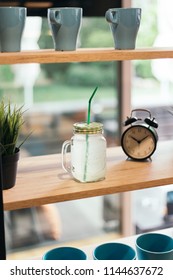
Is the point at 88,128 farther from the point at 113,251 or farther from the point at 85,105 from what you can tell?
the point at 85,105

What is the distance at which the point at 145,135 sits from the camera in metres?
1.42

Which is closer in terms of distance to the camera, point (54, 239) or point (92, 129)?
point (92, 129)

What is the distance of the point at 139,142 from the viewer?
1.43 m

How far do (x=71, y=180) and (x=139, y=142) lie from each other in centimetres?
29

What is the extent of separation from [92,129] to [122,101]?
A: 1171 millimetres

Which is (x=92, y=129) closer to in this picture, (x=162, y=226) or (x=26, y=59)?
(x=26, y=59)

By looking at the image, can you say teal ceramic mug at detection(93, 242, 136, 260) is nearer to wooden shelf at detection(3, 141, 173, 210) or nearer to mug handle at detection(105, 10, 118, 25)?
wooden shelf at detection(3, 141, 173, 210)

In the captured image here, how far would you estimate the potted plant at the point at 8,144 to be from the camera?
3.89 feet

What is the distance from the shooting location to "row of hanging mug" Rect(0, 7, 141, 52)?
1163 mm

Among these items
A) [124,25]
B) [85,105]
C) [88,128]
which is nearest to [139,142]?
[88,128]

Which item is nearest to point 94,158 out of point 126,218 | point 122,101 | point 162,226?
point 122,101

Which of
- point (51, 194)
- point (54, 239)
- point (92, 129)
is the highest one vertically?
point (92, 129)

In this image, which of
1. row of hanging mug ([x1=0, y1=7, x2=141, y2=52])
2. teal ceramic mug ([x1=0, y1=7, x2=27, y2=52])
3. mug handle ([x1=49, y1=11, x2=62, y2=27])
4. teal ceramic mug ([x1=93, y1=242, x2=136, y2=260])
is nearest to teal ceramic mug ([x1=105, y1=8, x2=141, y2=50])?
row of hanging mug ([x1=0, y1=7, x2=141, y2=52])

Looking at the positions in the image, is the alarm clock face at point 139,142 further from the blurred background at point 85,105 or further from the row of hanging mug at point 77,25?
the blurred background at point 85,105
